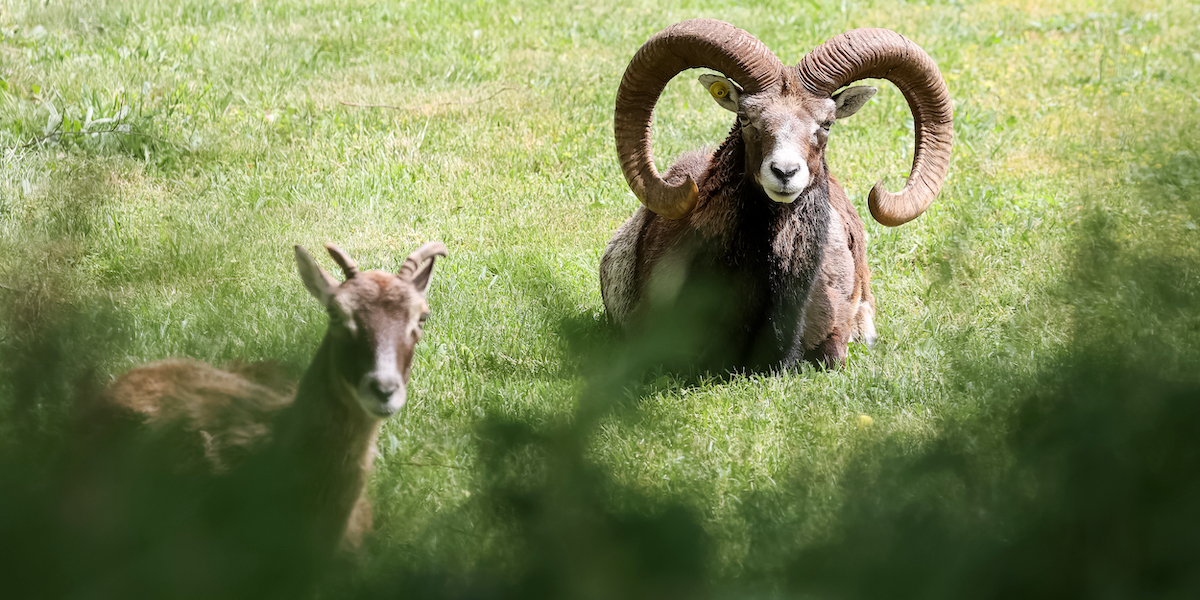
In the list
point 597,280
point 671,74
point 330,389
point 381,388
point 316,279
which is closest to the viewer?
point 381,388

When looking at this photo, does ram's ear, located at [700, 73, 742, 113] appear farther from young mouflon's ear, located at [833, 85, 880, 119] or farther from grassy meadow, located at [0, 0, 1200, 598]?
grassy meadow, located at [0, 0, 1200, 598]

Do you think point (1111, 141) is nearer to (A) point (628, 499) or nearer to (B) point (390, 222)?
(B) point (390, 222)

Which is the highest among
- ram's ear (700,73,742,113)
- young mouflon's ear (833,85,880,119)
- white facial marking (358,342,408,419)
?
young mouflon's ear (833,85,880,119)

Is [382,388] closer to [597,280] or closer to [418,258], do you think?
[418,258]

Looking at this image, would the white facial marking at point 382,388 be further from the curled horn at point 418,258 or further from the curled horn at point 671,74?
the curled horn at point 671,74

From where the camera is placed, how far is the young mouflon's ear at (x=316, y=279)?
3471mm

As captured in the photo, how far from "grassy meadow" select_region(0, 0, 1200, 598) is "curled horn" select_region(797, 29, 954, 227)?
690mm

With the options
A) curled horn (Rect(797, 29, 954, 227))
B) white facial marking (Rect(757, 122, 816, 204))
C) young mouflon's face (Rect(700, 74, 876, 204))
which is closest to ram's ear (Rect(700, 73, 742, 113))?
young mouflon's face (Rect(700, 74, 876, 204))

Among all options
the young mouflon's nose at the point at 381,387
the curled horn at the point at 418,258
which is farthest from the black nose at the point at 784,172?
the young mouflon's nose at the point at 381,387

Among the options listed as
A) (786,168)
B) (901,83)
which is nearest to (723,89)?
(786,168)

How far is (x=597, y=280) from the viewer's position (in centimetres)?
802

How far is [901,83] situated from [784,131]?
3.57 feet

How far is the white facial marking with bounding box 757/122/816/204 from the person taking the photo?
18.9ft

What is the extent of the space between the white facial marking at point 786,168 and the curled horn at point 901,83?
446 millimetres
